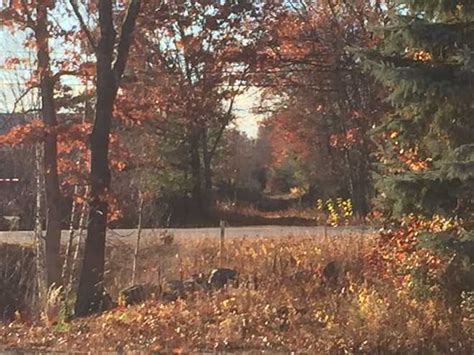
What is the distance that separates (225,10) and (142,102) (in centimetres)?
256

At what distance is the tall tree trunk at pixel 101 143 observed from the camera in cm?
1498

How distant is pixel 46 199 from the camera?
1823 centimetres

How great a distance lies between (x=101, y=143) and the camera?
1534 centimetres

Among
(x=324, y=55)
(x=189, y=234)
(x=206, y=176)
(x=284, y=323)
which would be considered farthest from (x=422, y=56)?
(x=206, y=176)

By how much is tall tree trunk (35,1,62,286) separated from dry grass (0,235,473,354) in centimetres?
582

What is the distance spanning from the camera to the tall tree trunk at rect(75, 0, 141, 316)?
1498 cm

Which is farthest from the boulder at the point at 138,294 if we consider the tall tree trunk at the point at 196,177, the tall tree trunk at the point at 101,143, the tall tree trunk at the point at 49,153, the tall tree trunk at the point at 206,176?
the tall tree trunk at the point at 206,176

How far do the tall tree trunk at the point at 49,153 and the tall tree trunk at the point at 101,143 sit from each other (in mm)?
1322

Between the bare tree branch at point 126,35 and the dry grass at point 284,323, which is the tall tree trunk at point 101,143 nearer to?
the bare tree branch at point 126,35

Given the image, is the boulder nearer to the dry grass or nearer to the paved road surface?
the dry grass

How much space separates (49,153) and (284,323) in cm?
918

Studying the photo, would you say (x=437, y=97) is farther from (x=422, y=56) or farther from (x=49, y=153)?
(x=49, y=153)

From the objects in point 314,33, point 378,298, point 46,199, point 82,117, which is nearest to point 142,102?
point 82,117

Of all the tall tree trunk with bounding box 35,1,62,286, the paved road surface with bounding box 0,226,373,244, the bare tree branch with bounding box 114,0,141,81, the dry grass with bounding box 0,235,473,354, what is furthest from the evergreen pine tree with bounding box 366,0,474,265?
the paved road surface with bounding box 0,226,373,244
